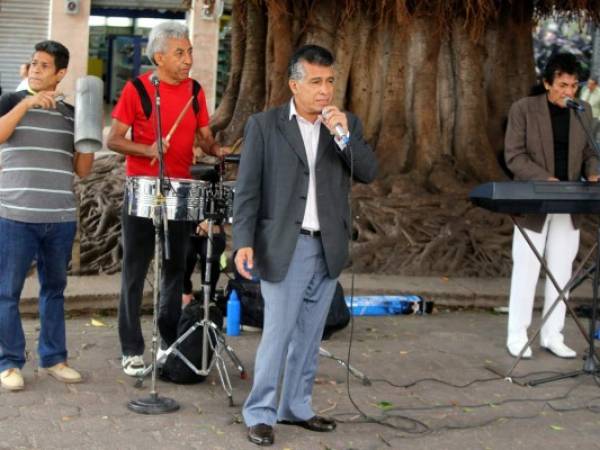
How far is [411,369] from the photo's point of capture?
711 centimetres

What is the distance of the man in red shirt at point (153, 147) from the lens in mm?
6340

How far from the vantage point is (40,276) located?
6.25 metres

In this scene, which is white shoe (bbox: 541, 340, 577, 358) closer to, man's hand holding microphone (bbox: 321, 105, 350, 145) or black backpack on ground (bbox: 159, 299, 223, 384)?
black backpack on ground (bbox: 159, 299, 223, 384)

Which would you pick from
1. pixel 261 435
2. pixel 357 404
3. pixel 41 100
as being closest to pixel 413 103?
pixel 357 404

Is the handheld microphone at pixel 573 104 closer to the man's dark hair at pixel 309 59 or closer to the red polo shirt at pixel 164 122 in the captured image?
the man's dark hair at pixel 309 59

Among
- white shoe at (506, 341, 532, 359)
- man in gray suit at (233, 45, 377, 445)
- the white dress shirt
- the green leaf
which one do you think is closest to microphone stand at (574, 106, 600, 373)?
white shoe at (506, 341, 532, 359)

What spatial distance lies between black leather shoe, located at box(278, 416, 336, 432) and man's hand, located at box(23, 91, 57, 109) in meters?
2.12

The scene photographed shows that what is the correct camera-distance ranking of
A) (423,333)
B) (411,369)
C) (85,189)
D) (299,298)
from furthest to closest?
(85,189) < (423,333) < (411,369) < (299,298)

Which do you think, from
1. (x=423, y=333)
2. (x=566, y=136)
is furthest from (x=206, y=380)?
(x=566, y=136)

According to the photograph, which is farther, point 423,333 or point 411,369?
point 423,333

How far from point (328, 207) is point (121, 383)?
6.11 ft

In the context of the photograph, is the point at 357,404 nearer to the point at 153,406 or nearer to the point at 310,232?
the point at 153,406

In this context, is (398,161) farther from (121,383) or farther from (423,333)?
(121,383)

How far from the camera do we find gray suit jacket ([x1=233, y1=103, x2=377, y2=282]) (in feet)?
A: 17.3
